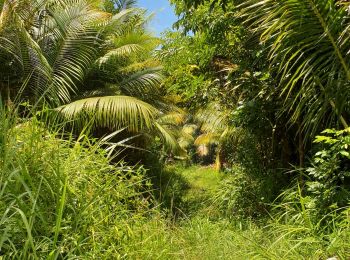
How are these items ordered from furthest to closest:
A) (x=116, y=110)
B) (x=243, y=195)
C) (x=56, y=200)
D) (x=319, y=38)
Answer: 1. (x=116, y=110)
2. (x=243, y=195)
3. (x=319, y=38)
4. (x=56, y=200)

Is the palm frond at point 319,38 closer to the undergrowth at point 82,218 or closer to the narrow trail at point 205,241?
the undergrowth at point 82,218

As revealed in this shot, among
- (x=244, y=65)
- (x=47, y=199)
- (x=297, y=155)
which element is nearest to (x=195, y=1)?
(x=244, y=65)

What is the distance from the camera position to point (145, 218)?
367 centimetres

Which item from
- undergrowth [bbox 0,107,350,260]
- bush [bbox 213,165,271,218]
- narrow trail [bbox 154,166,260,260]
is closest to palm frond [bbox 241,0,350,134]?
undergrowth [bbox 0,107,350,260]

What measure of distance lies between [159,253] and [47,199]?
95 cm

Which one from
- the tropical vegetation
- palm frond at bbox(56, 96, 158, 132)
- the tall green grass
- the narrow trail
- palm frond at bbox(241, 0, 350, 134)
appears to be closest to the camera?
the tall green grass

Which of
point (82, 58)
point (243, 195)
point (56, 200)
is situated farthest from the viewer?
point (82, 58)

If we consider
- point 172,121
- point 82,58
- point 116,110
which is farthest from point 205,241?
point 172,121

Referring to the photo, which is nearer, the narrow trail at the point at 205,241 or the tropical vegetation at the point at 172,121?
the tropical vegetation at the point at 172,121

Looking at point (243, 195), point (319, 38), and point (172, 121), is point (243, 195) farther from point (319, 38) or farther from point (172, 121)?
point (172, 121)

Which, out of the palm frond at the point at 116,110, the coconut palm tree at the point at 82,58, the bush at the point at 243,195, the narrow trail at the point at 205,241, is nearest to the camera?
the narrow trail at the point at 205,241

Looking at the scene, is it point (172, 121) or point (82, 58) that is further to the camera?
point (172, 121)

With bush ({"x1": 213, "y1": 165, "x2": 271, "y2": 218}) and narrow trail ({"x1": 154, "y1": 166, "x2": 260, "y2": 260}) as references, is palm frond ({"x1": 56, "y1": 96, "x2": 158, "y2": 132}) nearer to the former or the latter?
bush ({"x1": 213, "y1": 165, "x2": 271, "y2": 218})

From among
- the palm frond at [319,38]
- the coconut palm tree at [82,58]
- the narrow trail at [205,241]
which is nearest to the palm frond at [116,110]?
the coconut palm tree at [82,58]
